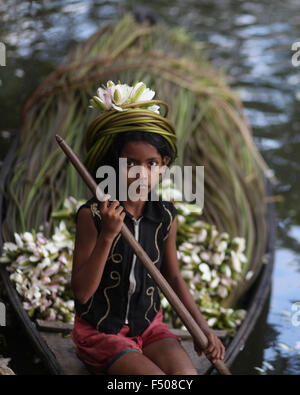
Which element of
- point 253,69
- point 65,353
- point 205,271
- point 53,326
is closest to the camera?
point 65,353

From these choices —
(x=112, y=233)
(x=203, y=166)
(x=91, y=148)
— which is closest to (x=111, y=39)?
(x=203, y=166)

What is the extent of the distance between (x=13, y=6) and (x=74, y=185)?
2.70 meters

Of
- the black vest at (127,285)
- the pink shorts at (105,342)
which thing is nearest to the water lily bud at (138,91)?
the black vest at (127,285)

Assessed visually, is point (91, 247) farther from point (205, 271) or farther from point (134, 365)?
point (205, 271)

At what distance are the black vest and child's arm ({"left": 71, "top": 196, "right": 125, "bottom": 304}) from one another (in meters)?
0.06

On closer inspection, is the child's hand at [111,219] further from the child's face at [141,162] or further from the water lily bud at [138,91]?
the water lily bud at [138,91]

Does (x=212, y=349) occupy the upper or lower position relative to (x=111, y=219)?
lower

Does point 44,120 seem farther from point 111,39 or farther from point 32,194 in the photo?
point 111,39

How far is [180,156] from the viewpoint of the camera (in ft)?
7.80

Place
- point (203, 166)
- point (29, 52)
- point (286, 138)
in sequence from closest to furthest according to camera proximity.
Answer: point (203, 166) → point (286, 138) → point (29, 52)

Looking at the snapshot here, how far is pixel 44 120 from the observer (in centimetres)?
259

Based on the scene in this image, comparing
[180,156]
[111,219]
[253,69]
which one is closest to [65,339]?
[111,219]

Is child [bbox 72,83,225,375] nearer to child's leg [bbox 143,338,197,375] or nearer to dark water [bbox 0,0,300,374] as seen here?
child's leg [bbox 143,338,197,375]

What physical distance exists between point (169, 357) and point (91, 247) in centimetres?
31
